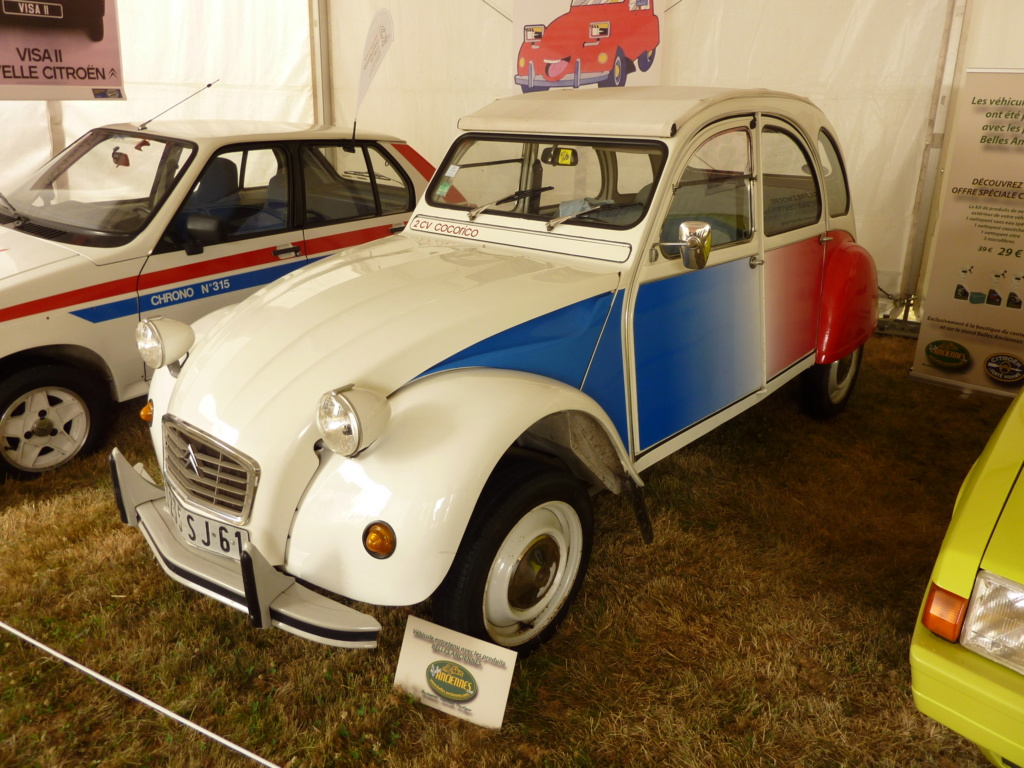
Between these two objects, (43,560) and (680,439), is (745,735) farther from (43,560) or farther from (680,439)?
(43,560)

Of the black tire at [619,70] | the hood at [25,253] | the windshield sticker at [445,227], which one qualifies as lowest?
the hood at [25,253]

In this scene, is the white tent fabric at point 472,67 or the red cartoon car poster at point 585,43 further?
the red cartoon car poster at point 585,43

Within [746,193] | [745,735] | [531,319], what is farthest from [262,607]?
[746,193]

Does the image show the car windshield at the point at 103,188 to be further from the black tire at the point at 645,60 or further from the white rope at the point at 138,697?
the black tire at the point at 645,60

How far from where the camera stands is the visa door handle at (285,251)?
15.1ft

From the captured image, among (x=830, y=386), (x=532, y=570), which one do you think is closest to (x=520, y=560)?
(x=532, y=570)

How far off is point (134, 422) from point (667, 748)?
11.7 ft

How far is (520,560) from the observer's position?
2.58m

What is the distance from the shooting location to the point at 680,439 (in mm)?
3395

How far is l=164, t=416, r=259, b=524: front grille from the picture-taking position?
7.70 ft

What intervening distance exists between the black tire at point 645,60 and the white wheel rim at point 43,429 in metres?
5.28

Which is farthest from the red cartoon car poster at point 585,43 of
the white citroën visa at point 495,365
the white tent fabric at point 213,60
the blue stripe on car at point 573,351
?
the blue stripe on car at point 573,351

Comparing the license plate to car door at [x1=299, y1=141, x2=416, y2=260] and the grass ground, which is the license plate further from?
car door at [x1=299, y1=141, x2=416, y2=260]

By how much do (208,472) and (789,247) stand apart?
9.63 ft
